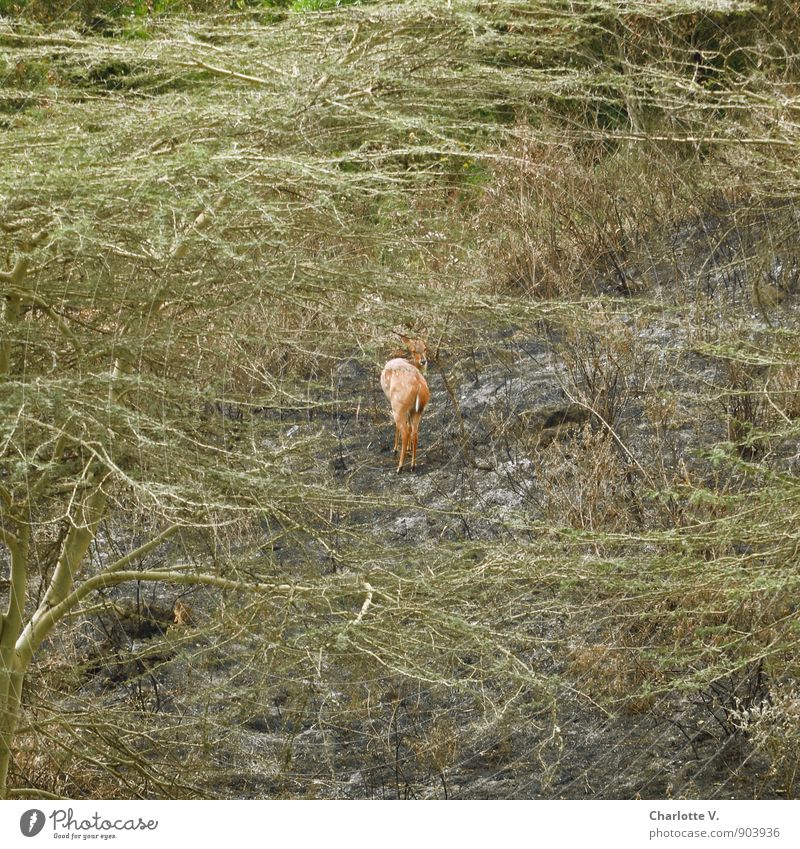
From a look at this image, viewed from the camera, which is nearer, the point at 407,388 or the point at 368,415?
the point at 407,388

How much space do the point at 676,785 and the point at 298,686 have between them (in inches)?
45.7

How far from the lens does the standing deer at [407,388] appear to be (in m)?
5.14

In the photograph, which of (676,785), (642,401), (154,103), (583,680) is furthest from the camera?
(642,401)

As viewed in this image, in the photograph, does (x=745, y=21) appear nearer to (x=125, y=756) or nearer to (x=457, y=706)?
(x=457, y=706)

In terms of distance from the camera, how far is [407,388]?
5.16 meters

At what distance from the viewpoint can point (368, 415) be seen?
596cm

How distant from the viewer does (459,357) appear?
6.08 m

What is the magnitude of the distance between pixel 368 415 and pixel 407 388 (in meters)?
0.82

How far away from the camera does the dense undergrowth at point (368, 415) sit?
114 inches

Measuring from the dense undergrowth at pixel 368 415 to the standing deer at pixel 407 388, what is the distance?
13cm

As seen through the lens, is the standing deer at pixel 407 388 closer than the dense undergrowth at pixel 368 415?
No

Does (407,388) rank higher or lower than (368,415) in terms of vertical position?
higher

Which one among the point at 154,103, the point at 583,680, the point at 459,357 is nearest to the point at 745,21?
the point at 459,357

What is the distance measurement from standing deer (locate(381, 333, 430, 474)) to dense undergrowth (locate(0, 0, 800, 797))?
126mm
